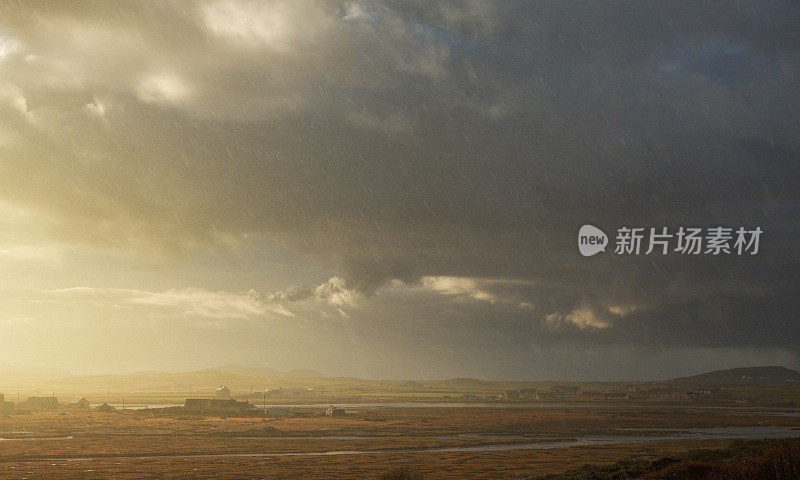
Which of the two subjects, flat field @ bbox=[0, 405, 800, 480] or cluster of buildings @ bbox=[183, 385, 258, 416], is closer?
flat field @ bbox=[0, 405, 800, 480]

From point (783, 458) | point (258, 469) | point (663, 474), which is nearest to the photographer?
point (783, 458)

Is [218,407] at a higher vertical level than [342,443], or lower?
lower

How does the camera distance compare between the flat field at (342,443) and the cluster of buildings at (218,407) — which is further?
the cluster of buildings at (218,407)

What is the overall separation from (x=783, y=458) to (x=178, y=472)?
185ft

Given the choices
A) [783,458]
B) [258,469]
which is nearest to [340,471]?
[258,469]

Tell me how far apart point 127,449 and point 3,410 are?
323ft

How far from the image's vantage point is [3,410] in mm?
162750

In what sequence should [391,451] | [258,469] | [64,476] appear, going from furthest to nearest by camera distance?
[391,451] → [258,469] → [64,476]

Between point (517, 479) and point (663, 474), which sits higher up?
point (663, 474)

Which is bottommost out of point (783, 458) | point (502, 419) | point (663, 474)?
point (502, 419)

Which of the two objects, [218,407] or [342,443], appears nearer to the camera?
[342,443]

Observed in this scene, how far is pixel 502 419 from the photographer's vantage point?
152250mm

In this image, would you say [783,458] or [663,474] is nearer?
[783,458]

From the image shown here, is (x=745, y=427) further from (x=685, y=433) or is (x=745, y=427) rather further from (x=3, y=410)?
(x=3, y=410)
